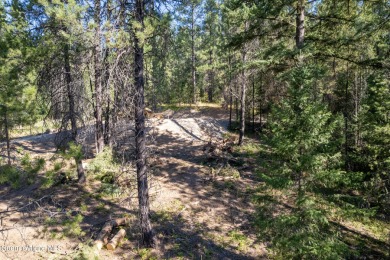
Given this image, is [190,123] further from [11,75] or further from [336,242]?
[336,242]

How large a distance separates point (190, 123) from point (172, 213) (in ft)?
45.3

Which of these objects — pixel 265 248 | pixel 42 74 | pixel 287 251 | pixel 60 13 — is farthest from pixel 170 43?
pixel 265 248

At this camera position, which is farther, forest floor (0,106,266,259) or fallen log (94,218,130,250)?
fallen log (94,218,130,250)

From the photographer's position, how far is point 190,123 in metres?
23.9

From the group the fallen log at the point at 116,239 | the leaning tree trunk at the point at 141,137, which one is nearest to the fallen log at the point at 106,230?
the fallen log at the point at 116,239

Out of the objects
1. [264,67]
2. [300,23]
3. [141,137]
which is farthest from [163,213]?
[300,23]

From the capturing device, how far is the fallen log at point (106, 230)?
832cm

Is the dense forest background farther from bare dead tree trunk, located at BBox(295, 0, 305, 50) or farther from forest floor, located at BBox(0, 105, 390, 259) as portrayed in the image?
forest floor, located at BBox(0, 105, 390, 259)

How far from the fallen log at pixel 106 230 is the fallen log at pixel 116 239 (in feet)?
0.81

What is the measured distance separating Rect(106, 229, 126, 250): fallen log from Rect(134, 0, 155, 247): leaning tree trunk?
0.90m

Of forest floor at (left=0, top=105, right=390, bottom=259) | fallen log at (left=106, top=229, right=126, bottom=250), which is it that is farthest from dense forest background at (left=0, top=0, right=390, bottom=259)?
fallen log at (left=106, top=229, right=126, bottom=250)

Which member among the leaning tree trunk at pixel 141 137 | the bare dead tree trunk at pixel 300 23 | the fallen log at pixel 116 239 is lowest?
the fallen log at pixel 116 239

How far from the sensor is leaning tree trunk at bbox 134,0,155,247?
7.06 meters

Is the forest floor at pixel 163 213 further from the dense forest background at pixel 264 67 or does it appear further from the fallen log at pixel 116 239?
the dense forest background at pixel 264 67
